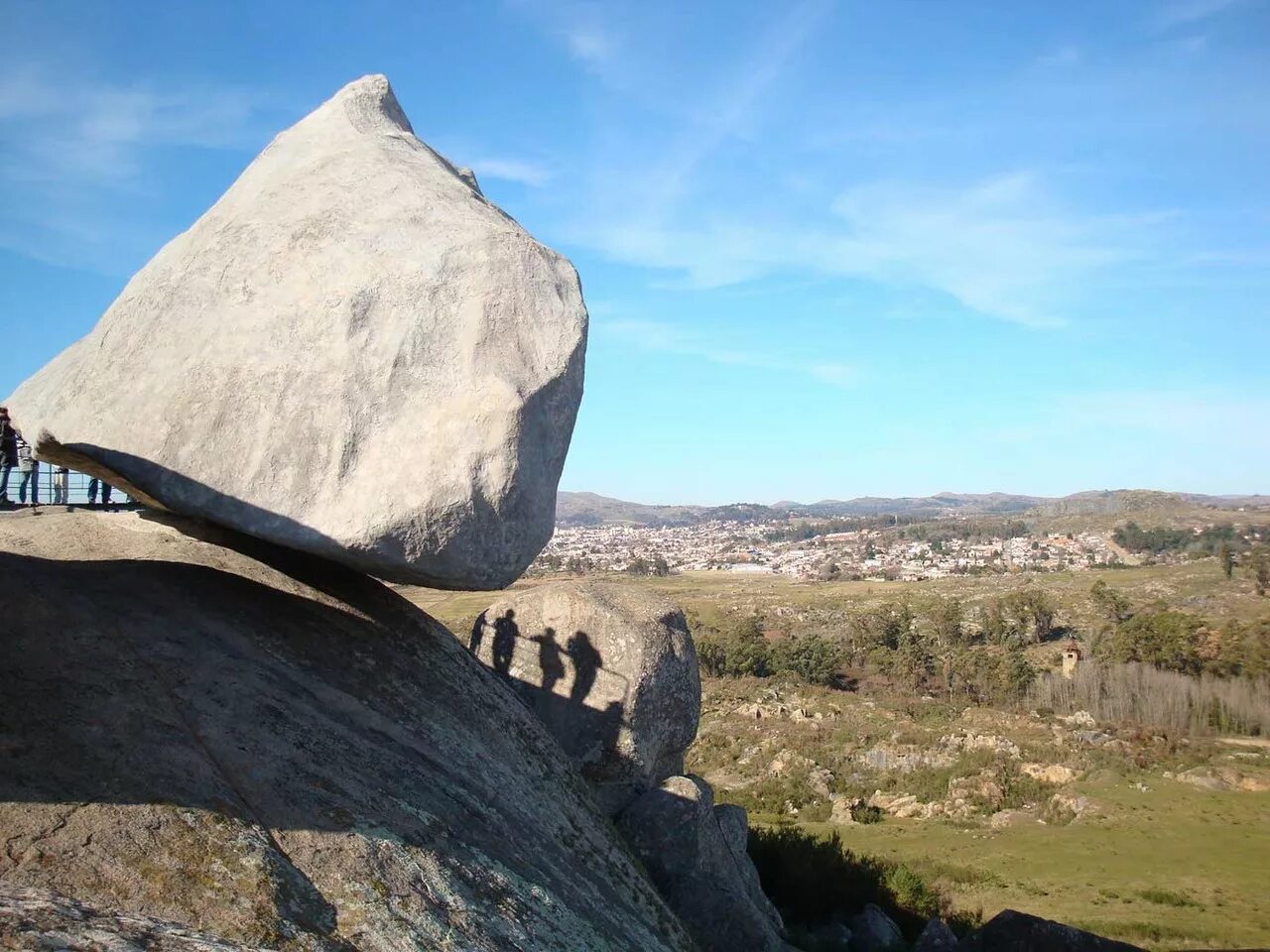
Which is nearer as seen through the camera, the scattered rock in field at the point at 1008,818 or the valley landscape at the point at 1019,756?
the valley landscape at the point at 1019,756

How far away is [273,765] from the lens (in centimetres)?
566

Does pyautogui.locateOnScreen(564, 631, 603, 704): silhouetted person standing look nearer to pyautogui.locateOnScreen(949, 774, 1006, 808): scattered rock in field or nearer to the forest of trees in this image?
pyautogui.locateOnScreen(949, 774, 1006, 808): scattered rock in field

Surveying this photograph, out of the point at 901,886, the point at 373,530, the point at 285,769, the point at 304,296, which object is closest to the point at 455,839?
the point at 285,769

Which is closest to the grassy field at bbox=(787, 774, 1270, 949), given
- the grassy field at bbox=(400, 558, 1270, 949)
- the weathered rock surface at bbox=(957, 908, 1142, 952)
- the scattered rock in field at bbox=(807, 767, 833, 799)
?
the grassy field at bbox=(400, 558, 1270, 949)

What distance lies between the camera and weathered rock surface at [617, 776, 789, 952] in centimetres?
965

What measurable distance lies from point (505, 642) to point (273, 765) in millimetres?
6105

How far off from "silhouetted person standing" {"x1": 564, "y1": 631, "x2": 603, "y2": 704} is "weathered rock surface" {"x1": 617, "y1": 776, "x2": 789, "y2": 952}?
4.64ft

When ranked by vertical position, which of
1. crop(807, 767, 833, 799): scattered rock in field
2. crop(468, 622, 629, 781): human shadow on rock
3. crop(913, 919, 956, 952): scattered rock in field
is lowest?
crop(807, 767, 833, 799): scattered rock in field

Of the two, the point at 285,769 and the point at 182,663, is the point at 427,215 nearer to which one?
the point at 182,663

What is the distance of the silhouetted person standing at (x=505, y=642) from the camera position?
11.6m

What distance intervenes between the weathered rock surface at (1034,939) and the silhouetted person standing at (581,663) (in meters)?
4.89

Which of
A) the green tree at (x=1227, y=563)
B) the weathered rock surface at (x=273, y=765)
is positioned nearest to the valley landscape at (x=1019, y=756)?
the green tree at (x=1227, y=563)

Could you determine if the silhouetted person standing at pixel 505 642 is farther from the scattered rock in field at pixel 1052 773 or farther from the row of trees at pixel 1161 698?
the row of trees at pixel 1161 698

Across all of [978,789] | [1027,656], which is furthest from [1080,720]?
[1027,656]
